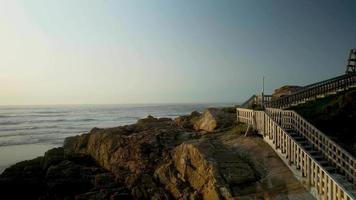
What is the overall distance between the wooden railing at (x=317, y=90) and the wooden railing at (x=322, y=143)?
323cm

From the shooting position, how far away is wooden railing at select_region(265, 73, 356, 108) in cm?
1731

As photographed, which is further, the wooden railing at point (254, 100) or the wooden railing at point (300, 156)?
the wooden railing at point (254, 100)

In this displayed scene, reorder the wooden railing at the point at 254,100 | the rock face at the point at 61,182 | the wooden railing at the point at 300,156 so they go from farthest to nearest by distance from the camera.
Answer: the wooden railing at the point at 254,100 < the rock face at the point at 61,182 < the wooden railing at the point at 300,156

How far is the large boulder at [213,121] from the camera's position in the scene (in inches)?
703

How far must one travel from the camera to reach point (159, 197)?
1230cm

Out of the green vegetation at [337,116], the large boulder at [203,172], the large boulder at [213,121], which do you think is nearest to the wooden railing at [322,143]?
the green vegetation at [337,116]

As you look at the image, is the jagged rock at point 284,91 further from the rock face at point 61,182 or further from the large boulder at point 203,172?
the rock face at point 61,182

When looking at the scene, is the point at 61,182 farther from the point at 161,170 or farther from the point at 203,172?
the point at 203,172

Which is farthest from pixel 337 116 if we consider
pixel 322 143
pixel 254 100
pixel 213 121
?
pixel 213 121

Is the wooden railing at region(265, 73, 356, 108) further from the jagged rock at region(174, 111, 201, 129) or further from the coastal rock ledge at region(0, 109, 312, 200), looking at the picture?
the jagged rock at region(174, 111, 201, 129)

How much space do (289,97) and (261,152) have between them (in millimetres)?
6084

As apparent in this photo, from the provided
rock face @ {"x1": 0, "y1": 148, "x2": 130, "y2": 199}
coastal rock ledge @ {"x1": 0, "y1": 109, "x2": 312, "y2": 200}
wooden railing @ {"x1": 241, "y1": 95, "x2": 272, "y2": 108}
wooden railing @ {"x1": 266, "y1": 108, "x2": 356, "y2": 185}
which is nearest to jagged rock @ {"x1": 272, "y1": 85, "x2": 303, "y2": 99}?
A: wooden railing @ {"x1": 241, "y1": 95, "x2": 272, "y2": 108}

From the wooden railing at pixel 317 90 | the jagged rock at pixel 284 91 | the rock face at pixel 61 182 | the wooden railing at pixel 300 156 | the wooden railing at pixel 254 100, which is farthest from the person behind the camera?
the jagged rock at pixel 284 91

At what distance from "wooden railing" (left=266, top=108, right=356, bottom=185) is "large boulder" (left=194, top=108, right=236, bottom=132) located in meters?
3.83
